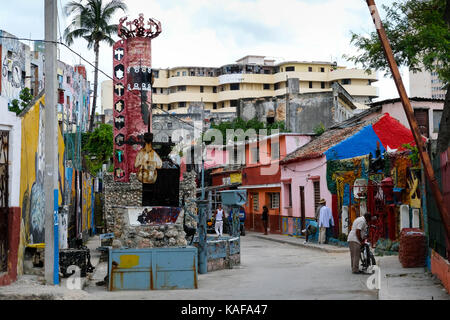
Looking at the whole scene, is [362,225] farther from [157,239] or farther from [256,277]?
[157,239]

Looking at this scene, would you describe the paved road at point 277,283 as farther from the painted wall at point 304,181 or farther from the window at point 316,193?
the window at point 316,193

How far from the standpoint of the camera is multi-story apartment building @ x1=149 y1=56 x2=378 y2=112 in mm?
90000

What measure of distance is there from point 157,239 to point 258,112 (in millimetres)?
43301

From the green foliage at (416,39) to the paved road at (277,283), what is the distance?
5.08m

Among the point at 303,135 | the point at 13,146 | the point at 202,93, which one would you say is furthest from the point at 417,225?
the point at 202,93

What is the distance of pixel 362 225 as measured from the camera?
610 inches

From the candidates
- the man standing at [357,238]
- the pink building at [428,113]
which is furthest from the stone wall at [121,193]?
the pink building at [428,113]

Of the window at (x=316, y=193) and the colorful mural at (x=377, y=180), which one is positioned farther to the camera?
the window at (x=316, y=193)

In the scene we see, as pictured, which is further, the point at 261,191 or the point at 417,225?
the point at 261,191

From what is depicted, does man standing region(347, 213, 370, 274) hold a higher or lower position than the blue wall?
lower

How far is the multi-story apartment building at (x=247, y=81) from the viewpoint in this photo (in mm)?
90000

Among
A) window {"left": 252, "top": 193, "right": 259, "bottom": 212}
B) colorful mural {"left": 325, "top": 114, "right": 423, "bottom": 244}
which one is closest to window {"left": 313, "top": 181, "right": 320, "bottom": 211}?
colorful mural {"left": 325, "top": 114, "right": 423, "bottom": 244}

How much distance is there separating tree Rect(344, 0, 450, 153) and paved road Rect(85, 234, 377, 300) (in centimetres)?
373

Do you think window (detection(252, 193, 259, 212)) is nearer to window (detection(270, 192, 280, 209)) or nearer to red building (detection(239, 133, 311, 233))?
red building (detection(239, 133, 311, 233))
